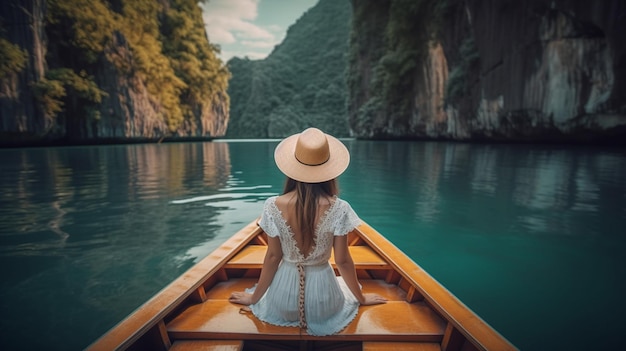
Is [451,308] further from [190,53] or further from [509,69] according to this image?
[190,53]

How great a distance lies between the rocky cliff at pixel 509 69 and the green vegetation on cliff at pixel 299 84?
47144 mm

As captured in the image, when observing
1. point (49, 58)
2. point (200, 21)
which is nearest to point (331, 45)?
point (200, 21)

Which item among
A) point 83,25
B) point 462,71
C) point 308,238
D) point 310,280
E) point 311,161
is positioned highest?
point 83,25

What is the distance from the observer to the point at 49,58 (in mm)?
20406

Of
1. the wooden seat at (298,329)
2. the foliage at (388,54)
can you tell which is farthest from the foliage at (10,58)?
the foliage at (388,54)

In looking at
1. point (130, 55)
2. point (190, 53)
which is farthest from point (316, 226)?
point (190, 53)

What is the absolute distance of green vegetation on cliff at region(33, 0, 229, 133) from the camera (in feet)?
67.7

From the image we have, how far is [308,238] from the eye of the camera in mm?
1633

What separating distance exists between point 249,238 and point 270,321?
1.26 meters

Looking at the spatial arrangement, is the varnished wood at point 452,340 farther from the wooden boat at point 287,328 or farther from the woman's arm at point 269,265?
the woman's arm at point 269,265

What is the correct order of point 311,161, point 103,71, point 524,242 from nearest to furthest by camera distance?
point 311,161 → point 524,242 → point 103,71

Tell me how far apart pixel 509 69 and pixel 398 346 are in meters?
20.0

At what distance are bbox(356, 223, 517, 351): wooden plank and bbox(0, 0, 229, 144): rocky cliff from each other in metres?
21.9

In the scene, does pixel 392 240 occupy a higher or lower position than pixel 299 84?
lower
